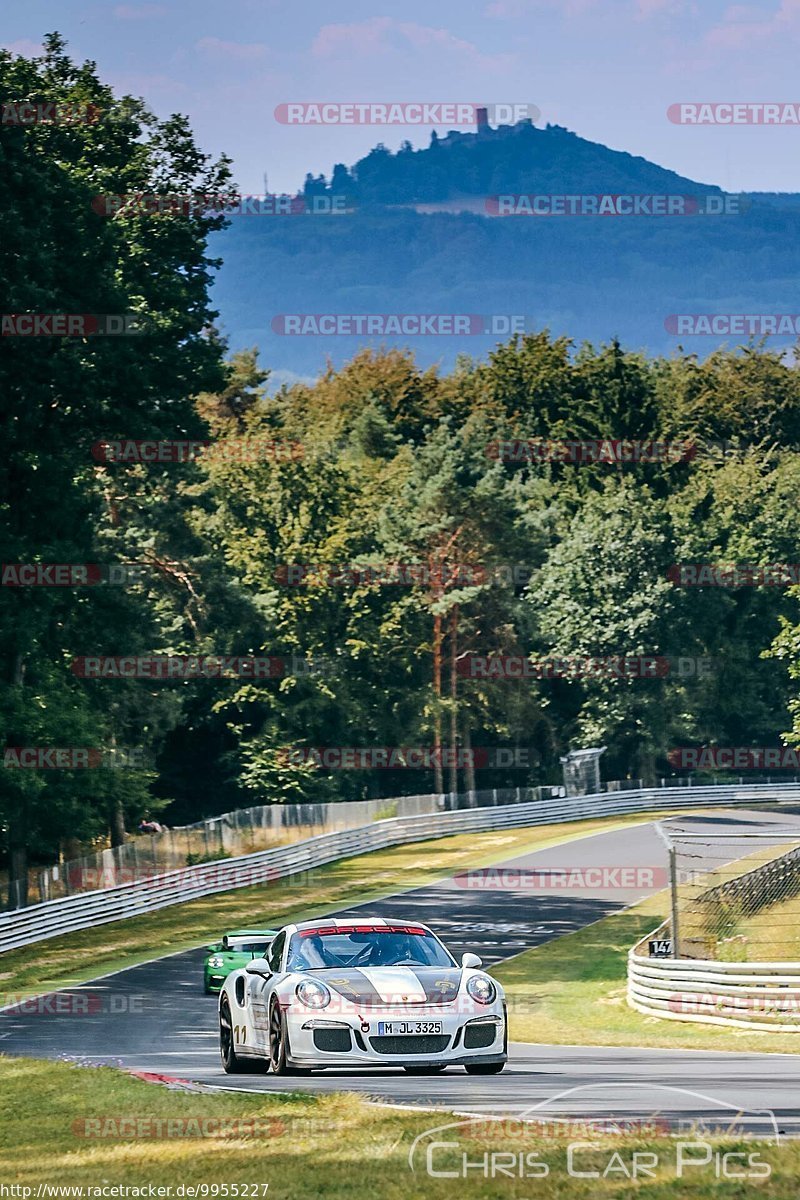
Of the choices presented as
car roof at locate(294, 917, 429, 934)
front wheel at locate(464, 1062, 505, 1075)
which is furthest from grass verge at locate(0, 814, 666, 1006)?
front wheel at locate(464, 1062, 505, 1075)

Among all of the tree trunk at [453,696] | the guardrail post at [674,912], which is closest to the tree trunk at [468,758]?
the tree trunk at [453,696]

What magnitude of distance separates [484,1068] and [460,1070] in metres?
0.39

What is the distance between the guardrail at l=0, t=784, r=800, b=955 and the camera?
42.4 m

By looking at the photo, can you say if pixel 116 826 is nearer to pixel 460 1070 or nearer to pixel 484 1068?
pixel 460 1070

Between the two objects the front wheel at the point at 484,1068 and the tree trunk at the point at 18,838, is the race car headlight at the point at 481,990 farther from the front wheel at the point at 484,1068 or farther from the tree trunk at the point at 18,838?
the tree trunk at the point at 18,838

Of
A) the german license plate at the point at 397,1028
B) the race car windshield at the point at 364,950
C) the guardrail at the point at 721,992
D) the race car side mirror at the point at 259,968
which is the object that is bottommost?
the guardrail at the point at 721,992

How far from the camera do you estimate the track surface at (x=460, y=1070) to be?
14008 millimetres

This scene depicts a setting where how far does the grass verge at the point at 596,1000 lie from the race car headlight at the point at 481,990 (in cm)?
782

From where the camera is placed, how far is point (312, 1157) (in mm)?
11344

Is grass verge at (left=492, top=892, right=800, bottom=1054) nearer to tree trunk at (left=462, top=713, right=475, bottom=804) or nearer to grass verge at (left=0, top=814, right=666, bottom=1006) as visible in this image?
grass verge at (left=0, top=814, right=666, bottom=1006)

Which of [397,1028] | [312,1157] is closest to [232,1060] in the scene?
[397,1028]

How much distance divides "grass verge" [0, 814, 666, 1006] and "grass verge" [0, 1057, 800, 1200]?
18604 mm

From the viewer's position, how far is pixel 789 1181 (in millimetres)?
9703

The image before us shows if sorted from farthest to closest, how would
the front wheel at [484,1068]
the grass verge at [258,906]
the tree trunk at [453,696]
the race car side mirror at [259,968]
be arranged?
the tree trunk at [453,696]
the grass verge at [258,906]
the race car side mirror at [259,968]
the front wheel at [484,1068]
